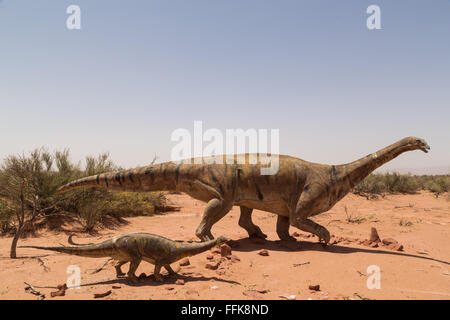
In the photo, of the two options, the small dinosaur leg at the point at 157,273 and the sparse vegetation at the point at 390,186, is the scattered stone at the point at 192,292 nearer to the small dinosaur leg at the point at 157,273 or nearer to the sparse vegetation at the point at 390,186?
the small dinosaur leg at the point at 157,273

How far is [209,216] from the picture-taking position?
20.5 ft

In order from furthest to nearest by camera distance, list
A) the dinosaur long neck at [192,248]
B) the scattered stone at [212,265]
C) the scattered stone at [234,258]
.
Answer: the scattered stone at [234,258], the scattered stone at [212,265], the dinosaur long neck at [192,248]

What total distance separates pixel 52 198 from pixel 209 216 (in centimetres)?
645

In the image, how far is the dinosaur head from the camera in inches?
232

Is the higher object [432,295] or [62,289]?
[62,289]

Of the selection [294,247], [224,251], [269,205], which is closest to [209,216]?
[224,251]

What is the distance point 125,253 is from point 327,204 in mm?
4611

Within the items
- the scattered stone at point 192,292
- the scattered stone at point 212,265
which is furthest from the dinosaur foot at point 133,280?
the scattered stone at point 212,265

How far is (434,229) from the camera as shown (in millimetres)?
10180

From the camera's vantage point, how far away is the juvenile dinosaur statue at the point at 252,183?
20.7ft

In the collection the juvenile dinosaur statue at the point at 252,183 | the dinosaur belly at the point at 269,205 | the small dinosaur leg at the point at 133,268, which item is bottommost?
the small dinosaur leg at the point at 133,268
